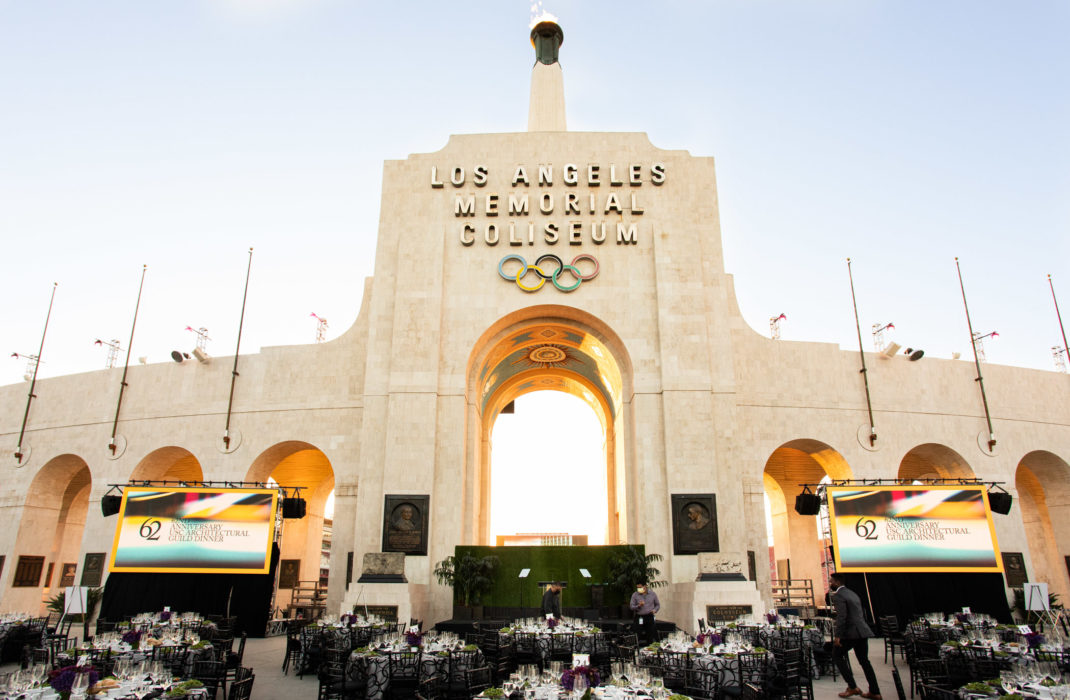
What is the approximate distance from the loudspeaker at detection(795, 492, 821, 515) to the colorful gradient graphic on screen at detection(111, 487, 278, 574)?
50.7 ft

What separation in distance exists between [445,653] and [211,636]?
7.27 meters

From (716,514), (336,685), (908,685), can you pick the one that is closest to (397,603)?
(336,685)

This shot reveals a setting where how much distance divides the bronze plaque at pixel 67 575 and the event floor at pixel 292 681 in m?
14.8

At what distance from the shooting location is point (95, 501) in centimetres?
2405

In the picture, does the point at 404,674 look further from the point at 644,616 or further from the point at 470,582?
the point at 470,582

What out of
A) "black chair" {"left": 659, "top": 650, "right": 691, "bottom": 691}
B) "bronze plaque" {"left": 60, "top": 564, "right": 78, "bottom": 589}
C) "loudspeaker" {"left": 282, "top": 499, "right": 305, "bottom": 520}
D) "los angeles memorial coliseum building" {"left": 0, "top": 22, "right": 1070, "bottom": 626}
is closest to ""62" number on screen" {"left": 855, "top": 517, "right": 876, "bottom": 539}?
"los angeles memorial coliseum building" {"left": 0, "top": 22, "right": 1070, "bottom": 626}

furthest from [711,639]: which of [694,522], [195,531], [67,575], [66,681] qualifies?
[67,575]

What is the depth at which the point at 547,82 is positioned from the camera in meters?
31.2

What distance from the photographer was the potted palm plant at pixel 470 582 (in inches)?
762

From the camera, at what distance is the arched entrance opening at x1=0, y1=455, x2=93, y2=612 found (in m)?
25.0

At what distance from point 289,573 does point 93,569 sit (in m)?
8.26

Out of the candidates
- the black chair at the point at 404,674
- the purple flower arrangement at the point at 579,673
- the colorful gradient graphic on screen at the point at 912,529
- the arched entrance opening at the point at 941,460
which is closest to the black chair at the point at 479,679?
the purple flower arrangement at the point at 579,673

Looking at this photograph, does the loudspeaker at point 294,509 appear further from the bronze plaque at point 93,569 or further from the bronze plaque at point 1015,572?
the bronze plaque at point 1015,572

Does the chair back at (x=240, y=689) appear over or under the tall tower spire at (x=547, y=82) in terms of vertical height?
under
